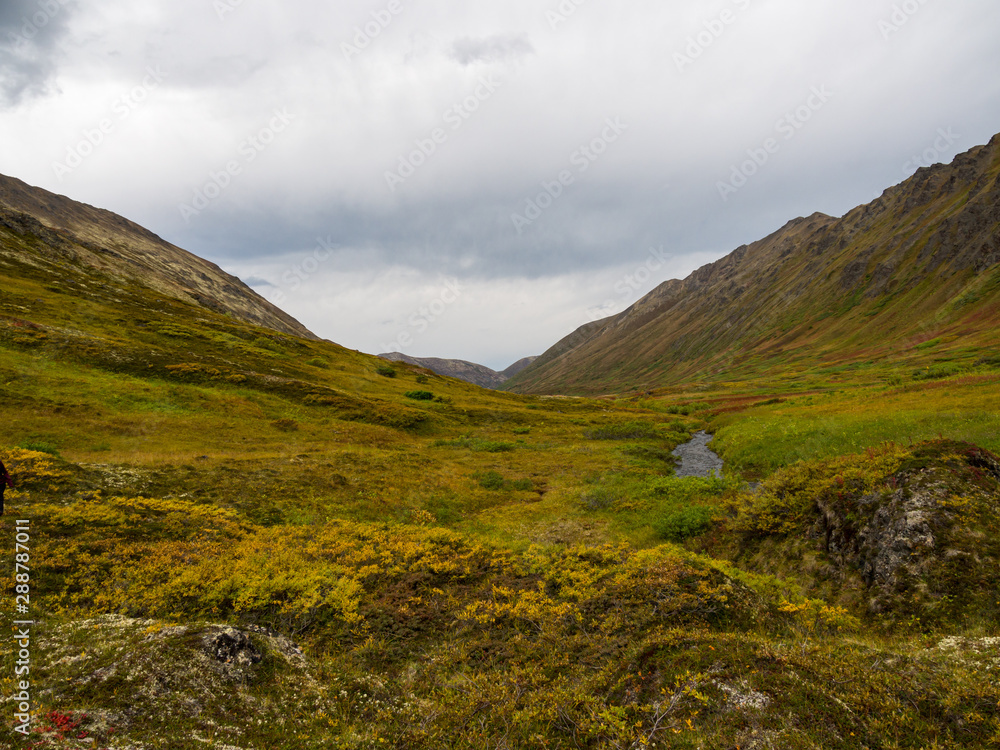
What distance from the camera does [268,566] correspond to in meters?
16.2

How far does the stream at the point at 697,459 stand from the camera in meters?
39.3

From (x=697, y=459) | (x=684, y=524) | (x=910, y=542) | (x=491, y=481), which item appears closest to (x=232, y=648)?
(x=910, y=542)

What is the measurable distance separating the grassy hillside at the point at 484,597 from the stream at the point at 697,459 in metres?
4.47

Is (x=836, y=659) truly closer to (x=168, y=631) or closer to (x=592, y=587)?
(x=592, y=587)

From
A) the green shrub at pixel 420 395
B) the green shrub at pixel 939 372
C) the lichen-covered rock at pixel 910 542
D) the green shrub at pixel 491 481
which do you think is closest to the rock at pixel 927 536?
the lichen-covered rock at pixel 910 542

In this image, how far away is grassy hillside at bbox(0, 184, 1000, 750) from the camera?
8.12m

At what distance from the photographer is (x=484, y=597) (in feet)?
51.2

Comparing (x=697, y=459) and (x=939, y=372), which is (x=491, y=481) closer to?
(x=697, y=459)

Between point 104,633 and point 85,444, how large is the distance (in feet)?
85.2

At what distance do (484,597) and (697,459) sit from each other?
3655 cm

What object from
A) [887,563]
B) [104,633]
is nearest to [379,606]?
[104,633]

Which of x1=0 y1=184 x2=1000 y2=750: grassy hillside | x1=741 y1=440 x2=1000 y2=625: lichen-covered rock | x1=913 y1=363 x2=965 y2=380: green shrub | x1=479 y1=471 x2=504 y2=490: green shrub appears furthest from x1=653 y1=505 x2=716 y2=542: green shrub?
x1=913 y1=363 x2=965 y2=380: green shrub

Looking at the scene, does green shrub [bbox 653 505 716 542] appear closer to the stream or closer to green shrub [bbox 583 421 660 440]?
the stream

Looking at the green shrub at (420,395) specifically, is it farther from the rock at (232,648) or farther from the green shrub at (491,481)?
the rock at (232,648)
